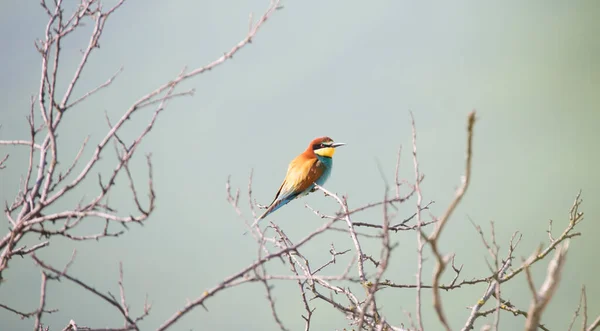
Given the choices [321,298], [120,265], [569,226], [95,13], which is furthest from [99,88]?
[569,226]

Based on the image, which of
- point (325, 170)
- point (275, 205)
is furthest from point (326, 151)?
point (275, 205)

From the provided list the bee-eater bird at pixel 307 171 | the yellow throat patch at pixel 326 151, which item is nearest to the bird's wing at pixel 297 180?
the bee-eater bird at pixel 307 171

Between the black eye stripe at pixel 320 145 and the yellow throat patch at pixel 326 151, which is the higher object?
the black eye stripe at pixel 320 145

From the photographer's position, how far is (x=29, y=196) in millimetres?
2076

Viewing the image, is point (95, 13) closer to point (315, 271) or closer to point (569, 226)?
point (315, 271)

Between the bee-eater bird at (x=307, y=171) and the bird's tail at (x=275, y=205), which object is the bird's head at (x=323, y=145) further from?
the bird's tail at (x=275, y=205)

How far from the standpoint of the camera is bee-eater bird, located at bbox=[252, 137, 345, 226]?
4496mm

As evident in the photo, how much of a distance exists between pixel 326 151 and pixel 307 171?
0.45 metres

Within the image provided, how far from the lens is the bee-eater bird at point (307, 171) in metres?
4.50

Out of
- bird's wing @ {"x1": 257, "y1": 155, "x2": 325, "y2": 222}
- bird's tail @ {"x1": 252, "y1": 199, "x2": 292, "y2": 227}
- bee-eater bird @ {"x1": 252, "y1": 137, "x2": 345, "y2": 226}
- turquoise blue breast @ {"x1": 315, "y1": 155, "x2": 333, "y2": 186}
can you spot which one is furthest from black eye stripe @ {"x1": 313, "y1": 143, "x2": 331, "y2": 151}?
bird's tail @ {"x1": 252, "y1": 199, "x2": 292, "y2": 227}

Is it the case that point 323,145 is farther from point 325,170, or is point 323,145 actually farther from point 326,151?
point 325,170

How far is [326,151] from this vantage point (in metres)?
4.99

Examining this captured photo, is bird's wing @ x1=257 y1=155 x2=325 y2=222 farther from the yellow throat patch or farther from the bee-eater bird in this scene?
the yellow throat patch

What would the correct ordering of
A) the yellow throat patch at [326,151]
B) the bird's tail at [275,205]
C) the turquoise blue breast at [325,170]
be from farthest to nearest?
the yellow throat patch at [326,151] → the turquoise blue breast at [325,170] → the bird's tail at [275,205]
